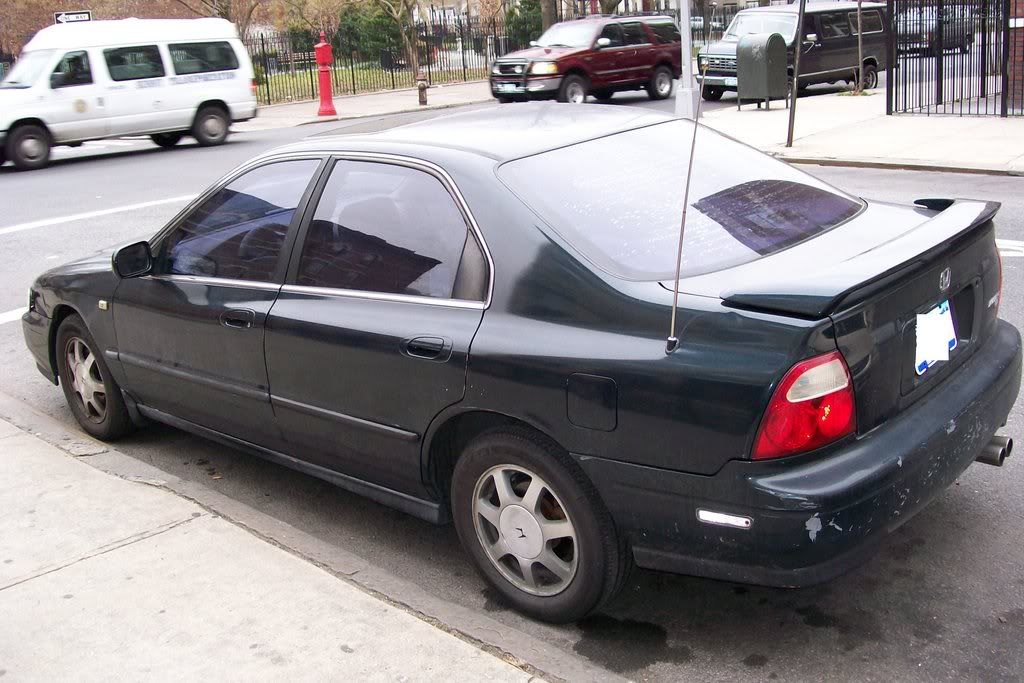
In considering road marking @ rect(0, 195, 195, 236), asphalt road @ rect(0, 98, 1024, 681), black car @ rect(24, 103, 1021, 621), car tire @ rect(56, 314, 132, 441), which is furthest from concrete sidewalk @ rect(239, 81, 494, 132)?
black car @ rect(24, 103, 1021, 621)

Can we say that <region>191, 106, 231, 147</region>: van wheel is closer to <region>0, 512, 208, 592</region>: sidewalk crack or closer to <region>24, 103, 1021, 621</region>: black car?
<region>24, 103, 1021, 621</region>: black car

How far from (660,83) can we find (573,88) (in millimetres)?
3024

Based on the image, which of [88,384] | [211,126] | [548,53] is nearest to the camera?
[88,384]

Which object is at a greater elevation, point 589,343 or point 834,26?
point 834,26

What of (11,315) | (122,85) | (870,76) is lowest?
(11,315)

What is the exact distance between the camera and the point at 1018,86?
16.6 meters

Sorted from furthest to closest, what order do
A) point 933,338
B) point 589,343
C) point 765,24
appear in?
point 765,24
point 933,338
point 589,343

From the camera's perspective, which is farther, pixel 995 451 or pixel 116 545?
pixel 116 545

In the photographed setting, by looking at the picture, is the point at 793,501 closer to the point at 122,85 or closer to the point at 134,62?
the point at 122,85

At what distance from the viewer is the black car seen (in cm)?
303

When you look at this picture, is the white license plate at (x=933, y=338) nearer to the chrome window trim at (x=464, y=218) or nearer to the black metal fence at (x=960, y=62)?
the chrome window trim at (x=464, y=218)

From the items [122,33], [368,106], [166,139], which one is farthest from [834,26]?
[122,33]

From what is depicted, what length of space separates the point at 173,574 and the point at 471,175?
5.77 feet

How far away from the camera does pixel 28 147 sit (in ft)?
59.6
